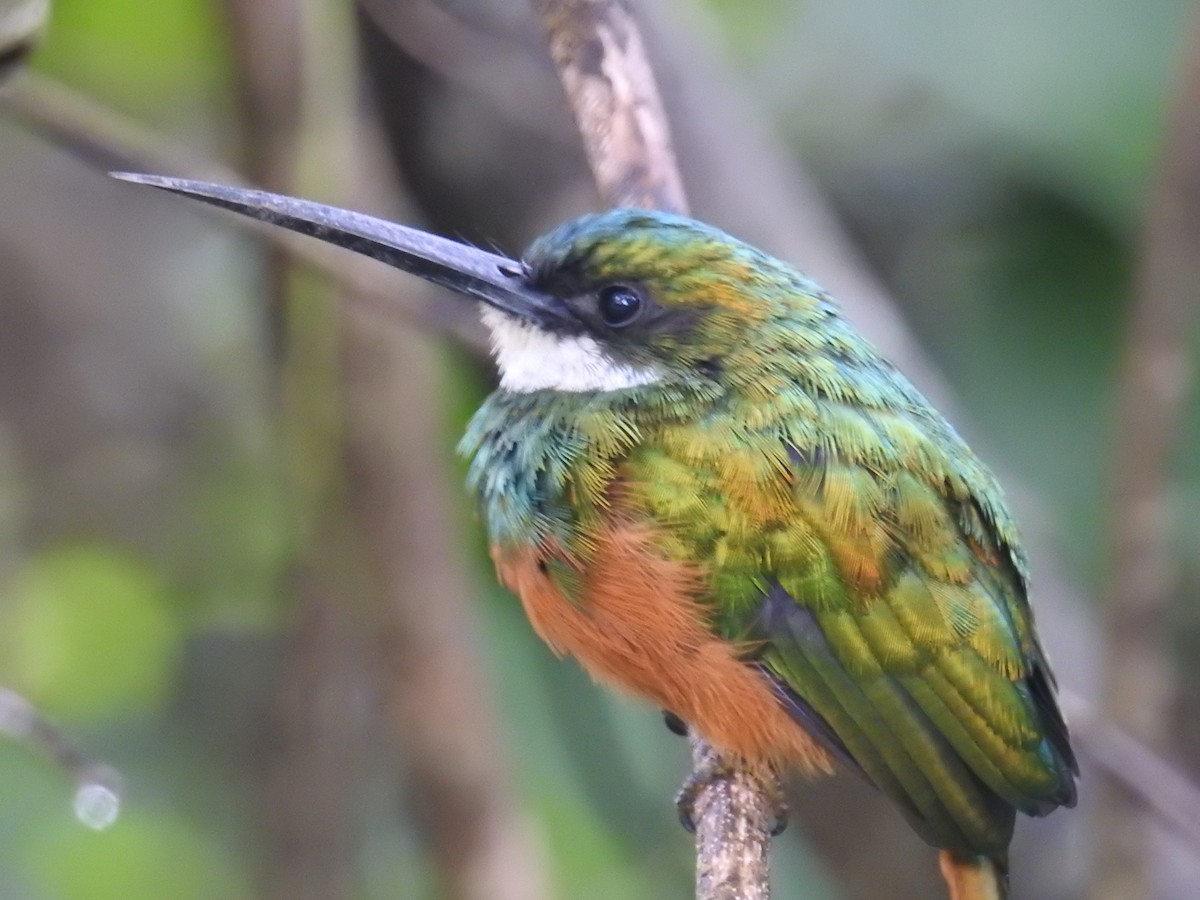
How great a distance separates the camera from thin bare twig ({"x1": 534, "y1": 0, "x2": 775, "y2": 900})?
6.90ft

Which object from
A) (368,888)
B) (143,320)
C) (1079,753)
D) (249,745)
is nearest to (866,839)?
(1079,753)

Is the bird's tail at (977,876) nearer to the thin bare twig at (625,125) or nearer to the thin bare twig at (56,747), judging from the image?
the thin bare twig at (625,125)

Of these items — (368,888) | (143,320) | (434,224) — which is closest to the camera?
(434,224)

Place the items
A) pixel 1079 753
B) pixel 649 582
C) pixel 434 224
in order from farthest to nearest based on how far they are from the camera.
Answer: pixel 434 224
pixel 1079 753
pixel 649 582

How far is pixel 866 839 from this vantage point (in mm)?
3074

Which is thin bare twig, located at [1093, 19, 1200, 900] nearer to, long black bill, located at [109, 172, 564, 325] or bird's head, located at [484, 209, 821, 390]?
bird's head, located at [484, 209, 821, 390]

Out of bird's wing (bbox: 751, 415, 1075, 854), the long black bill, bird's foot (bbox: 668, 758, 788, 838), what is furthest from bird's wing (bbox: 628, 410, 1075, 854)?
the long black bill

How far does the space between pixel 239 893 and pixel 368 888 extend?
29 cm

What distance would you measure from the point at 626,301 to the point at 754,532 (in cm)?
37

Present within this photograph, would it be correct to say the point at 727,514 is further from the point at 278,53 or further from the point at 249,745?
the point at 249,745

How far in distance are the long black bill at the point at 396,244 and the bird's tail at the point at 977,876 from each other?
893 millimetres

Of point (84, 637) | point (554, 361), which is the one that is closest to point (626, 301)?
point (554, 361)

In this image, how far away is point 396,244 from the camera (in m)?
2.07

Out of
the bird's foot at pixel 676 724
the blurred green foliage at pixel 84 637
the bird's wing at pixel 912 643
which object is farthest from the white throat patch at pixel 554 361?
the blurred green foliage at pixel 84 637
